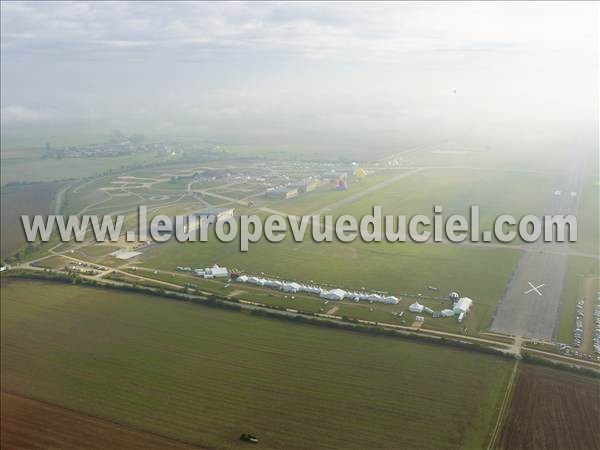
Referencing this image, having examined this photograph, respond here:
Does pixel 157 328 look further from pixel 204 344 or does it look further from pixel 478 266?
pixel 478 266

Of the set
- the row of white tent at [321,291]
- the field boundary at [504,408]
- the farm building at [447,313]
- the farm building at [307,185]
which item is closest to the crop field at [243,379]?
the field boundary at [504,408]

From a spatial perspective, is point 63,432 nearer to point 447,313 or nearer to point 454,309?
point 447,313

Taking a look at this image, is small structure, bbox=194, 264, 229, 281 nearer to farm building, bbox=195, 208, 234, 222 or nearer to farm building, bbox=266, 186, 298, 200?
farm building, bbox=195, 208, 234, 222

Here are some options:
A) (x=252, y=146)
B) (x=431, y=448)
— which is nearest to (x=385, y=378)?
(x=431, y=448)

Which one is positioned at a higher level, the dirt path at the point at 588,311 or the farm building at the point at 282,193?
the farm building at the point at 282,193

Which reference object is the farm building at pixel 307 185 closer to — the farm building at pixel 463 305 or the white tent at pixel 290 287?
the white tent at pixel 290 287
